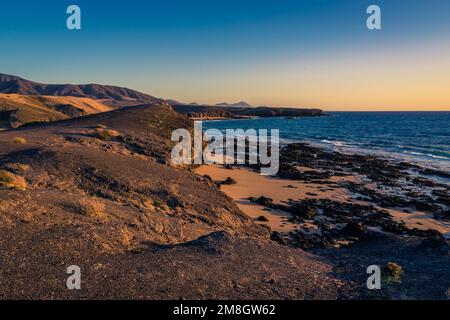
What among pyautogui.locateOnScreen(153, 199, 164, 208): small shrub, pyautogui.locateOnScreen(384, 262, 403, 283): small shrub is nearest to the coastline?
pyautogui.locateOnScreen(153, 199, 164, 208): small shrub

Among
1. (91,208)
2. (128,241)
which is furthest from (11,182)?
(128,241)

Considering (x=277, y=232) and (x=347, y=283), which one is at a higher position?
(x=347, y=283)

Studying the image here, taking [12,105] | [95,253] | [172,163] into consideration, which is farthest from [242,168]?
[12,105]

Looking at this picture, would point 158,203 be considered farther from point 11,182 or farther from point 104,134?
point 104,134

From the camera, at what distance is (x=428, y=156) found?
5184cm

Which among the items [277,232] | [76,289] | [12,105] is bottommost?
[277,232]

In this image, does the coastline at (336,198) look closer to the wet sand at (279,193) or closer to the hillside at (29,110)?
the wet sand at (279,193)

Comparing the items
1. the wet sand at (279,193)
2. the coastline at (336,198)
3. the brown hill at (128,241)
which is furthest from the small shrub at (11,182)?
the wet sand at (279,193)

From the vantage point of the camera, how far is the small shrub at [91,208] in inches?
479

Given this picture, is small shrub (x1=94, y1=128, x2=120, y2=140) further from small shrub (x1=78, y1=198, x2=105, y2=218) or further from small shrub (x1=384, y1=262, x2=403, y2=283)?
small shrub (x1=384, y1=262, x2=403, y2=283)

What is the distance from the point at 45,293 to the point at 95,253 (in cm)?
213
